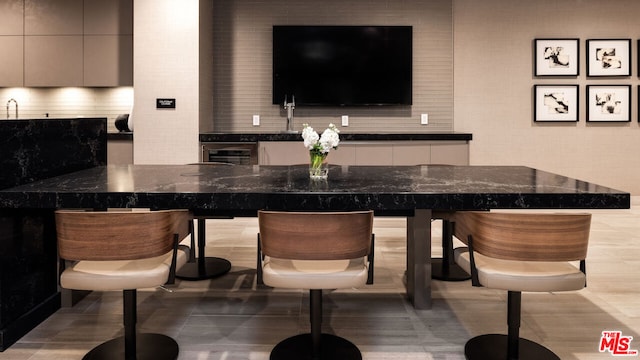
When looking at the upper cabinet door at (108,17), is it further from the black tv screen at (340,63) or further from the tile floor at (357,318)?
the tile floor at (357,318)

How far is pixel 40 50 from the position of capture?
5527mm

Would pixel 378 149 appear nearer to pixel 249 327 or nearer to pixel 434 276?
pixel 434 276

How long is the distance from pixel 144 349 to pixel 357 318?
3.46 feet

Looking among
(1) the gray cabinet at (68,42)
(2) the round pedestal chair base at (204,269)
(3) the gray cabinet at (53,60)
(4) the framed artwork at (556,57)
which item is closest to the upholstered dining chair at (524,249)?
(2) the round pedestal chair base at (204,269)

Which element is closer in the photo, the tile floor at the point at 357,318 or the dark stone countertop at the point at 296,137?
the tile floor at the point at 357,318

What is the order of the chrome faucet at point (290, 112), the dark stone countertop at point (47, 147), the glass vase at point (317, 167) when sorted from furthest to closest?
the chrome faucet at point (290, 112) → the glass vase at point (317, 167) → the dark stone countertop at point (47, 147)

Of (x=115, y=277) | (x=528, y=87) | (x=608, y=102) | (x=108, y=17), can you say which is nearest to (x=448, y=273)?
(x=115, y=277)

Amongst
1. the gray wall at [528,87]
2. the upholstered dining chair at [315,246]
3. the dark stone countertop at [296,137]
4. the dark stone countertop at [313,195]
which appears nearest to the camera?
the upholstered dining chair at [315,246]

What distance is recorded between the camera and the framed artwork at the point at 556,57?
5.95m

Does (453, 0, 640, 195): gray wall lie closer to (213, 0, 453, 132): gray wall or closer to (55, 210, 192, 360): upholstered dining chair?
(213, 0, 453, 132): gray wall

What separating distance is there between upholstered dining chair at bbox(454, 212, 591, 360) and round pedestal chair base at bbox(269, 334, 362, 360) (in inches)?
24.7

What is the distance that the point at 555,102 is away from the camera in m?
6.00

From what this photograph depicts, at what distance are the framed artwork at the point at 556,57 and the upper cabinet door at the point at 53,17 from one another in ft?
16.1

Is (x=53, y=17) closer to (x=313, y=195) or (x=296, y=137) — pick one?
(x=296, y=137)
